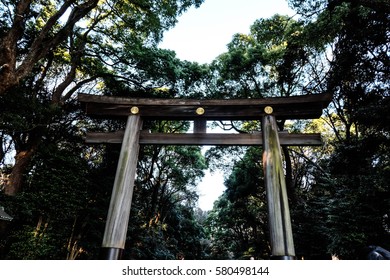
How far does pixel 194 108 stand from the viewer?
5.29m

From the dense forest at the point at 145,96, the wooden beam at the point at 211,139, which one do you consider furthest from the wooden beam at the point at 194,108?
the dense forest at the point at 145,96

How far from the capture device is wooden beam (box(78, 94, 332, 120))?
510 centimetres

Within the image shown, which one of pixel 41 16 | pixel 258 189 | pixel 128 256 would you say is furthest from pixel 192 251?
pixel 41 16

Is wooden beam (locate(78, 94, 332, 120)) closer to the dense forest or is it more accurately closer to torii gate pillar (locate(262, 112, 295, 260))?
torii gate pillar (locate(262, 112, 295, 260))

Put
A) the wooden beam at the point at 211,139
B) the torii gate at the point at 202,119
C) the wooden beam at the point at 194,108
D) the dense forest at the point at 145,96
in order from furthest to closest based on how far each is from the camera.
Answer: the dense forest at the point at 145,96, the wooden beam at the point at 194,108, the wooden beam at the point at 211,139, the torii gate at the point at 202,119

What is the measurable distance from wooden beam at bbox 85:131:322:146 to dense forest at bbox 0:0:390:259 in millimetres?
3147

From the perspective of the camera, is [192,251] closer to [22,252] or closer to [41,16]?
[22,252]

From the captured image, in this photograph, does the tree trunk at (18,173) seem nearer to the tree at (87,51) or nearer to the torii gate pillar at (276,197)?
the tree at (87,51)

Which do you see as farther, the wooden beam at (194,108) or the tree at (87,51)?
the tree at (87,51)

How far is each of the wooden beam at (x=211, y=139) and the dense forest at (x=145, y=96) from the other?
3.15 m

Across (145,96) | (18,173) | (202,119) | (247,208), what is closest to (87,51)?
(145,96)

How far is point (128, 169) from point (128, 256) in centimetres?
892

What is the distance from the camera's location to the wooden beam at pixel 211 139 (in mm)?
4977

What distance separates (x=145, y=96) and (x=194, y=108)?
7037mm
